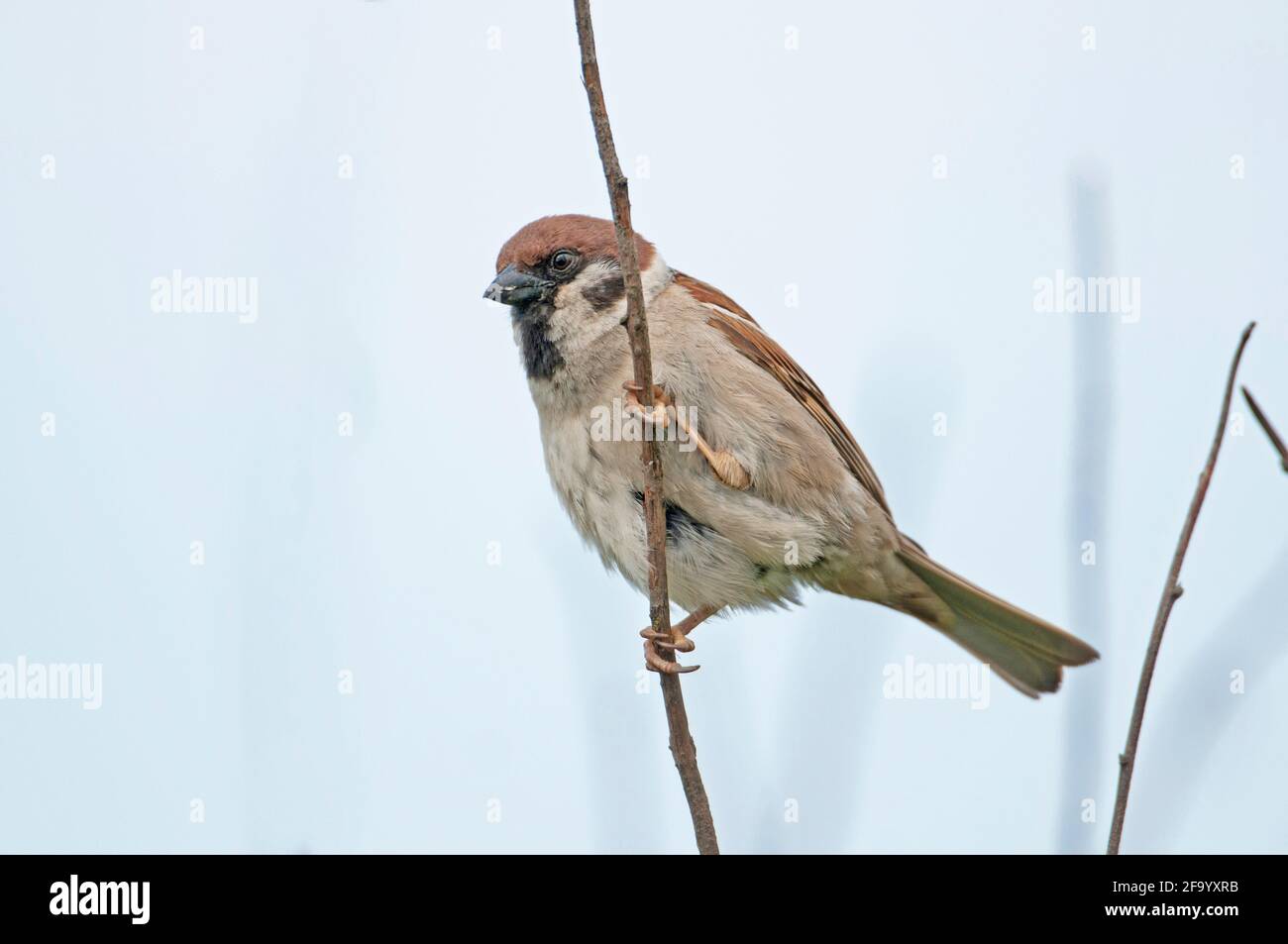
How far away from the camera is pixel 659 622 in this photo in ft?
9.83

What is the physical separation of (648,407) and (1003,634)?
7.35 feet

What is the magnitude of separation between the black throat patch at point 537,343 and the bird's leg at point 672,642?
92 centimetres

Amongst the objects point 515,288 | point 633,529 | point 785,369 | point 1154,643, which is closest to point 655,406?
point 633,529

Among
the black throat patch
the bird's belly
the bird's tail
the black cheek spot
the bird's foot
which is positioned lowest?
the bird's tail

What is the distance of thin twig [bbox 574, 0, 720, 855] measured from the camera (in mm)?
2334

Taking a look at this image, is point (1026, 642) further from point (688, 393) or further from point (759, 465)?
point (688, 393)

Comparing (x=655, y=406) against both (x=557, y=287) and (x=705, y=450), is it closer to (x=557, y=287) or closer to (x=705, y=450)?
(x=705, y=450)

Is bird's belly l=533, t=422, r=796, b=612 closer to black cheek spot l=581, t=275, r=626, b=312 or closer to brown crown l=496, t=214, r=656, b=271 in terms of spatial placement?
black cheek spot l=581, t=275, r=626, b=312

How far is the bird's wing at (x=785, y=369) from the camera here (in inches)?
166

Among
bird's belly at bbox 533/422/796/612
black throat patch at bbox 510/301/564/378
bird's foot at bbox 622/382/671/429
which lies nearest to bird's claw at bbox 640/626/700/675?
bird's belly at bbox 533/422/796/612

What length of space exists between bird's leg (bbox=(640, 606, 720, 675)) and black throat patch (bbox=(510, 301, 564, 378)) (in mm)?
920

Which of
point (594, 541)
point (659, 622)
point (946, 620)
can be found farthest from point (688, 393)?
point (946, 620)

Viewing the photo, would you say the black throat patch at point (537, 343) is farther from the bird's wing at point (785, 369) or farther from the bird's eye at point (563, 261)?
the bird's wing at point (785, 369)

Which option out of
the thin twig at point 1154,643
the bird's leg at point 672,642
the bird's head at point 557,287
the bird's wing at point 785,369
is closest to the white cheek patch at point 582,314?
the bird's head at point 557,287
